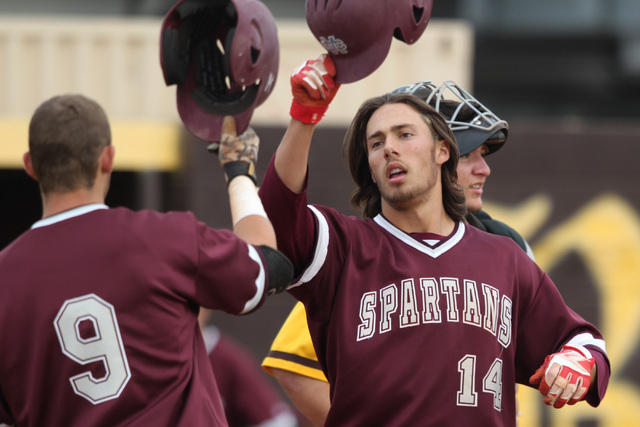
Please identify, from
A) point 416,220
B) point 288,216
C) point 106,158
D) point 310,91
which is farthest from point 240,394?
point 106,158

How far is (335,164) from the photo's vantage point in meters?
8.31

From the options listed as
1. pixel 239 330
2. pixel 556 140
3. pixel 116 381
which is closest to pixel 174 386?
pixel 116 381

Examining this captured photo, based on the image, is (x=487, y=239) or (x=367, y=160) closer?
(x=487, y=239)

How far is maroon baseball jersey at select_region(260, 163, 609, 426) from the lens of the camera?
3334 mm

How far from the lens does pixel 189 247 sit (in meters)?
2.97

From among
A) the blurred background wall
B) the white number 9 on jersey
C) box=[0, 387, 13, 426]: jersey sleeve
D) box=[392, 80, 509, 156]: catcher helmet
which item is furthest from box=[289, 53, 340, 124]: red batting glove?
the blurred background wall

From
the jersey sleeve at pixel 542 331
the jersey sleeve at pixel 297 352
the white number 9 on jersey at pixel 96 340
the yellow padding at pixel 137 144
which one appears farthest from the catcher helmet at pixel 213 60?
the yellow padding at pixel 137 144

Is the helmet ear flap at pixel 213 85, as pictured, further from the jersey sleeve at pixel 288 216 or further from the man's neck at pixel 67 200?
the man's neck at pixel 67 200

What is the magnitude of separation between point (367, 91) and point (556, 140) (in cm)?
168

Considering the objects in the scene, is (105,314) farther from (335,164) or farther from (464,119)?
(335,164)

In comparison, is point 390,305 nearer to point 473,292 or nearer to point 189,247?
point 473,292

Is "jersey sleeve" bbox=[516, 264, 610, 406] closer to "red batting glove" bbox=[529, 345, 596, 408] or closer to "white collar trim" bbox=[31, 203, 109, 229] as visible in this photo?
"red batting glove" bbox=[529, 345, 596, 408]

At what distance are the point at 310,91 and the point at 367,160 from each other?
628mm

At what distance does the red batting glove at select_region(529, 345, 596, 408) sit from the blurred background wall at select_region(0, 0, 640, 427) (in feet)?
15.9
